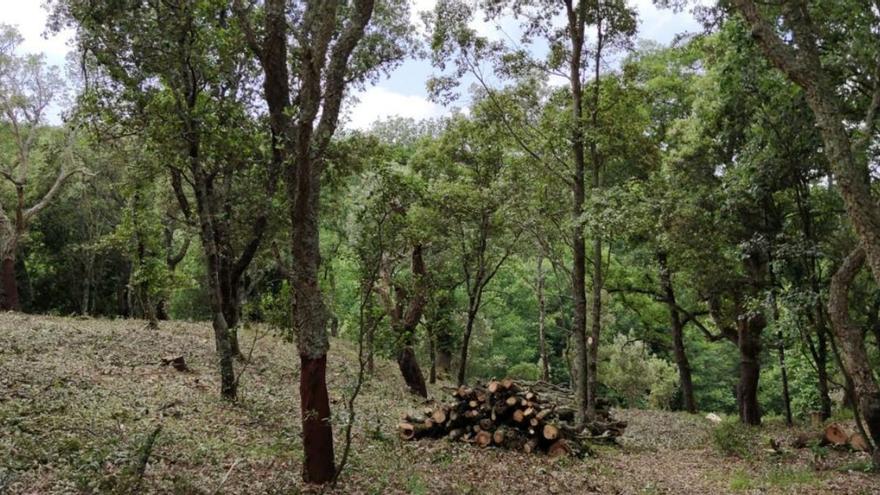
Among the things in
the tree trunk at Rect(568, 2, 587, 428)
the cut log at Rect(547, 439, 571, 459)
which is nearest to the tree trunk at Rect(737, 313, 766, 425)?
the tree trunk at Rect(568, 2, 587, 428)

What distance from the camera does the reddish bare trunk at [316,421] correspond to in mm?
6961

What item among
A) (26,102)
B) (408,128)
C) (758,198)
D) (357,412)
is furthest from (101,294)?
(758,198)

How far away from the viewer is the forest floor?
6660 millimetres

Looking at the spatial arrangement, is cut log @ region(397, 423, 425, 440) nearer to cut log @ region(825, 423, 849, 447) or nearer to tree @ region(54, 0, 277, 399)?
tree @ region(54, 0, 277, 399)

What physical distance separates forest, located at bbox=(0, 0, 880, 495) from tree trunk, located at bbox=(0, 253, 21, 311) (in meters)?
0.12

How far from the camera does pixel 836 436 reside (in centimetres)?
1195

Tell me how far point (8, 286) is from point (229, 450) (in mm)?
19622

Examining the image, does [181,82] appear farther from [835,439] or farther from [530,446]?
[835,439]

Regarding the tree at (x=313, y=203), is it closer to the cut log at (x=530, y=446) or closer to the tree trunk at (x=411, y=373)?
the cut log at (x=530, y=446)

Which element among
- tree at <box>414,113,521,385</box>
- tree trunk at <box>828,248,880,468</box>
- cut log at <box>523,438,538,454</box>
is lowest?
cut log at <box>523,438,538,454</box>

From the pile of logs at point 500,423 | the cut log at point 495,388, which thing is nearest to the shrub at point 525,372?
the pile of logs at point 500,423

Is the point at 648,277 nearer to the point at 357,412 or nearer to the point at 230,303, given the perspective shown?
the point at 357,412

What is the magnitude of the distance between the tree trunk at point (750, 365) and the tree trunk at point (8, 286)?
83.6 ft

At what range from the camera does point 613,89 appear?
46.7 ft
